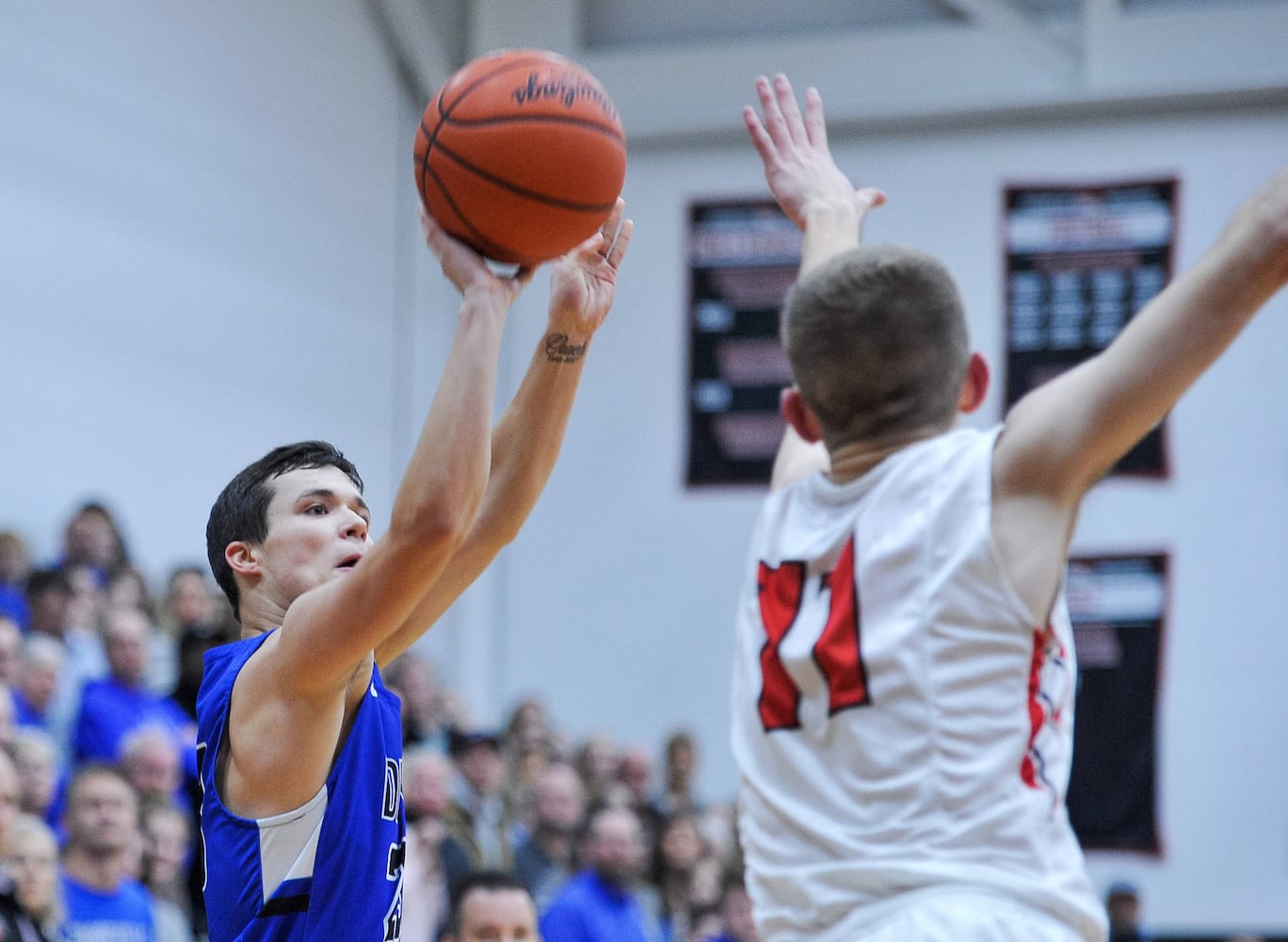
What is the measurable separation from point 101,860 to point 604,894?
103 inches

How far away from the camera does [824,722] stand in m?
2.13

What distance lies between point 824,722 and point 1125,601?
36.3ft

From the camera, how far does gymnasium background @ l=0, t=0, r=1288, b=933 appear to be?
34.5ft

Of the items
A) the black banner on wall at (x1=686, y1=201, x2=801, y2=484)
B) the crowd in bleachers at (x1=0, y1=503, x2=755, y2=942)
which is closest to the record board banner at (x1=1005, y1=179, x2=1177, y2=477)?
the black banner on wall at (x1=686, y1=201, x2=801, y2=484)

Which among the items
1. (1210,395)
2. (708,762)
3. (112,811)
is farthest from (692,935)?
(1210,395)

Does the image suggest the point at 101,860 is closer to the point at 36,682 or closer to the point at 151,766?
the point at 151,766

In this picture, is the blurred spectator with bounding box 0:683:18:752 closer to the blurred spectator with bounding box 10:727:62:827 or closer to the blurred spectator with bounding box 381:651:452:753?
the blurred spectator with bounding box 10:727:62:827

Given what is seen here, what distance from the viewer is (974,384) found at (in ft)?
7.49

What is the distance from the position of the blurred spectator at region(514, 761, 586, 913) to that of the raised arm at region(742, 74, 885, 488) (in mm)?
5573

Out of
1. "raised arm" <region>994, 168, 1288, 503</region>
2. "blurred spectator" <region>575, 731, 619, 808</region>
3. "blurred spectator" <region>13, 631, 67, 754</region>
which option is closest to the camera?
"raised arm" <region>994, 168, 1288, 503</region>

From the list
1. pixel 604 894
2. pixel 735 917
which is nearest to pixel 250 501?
pixel 604 894

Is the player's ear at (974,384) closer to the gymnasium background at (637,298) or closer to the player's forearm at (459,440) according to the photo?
the player's forearm at (459,440)

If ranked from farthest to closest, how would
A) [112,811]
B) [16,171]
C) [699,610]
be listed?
[699,610] → [16,171] → [112,811]

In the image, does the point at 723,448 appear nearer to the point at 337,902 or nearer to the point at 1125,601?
the point at 1125,601
